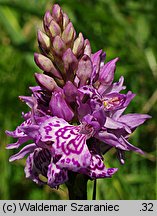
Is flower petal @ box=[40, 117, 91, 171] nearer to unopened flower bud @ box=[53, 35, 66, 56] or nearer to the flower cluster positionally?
the flower cluster

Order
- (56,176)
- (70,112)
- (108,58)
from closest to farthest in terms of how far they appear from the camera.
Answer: (56,176)
(70,112)
(108,58)

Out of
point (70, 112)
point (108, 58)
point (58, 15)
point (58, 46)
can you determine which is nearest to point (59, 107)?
point (70, 112)

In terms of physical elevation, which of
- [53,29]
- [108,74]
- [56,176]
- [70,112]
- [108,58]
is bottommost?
[56,176]

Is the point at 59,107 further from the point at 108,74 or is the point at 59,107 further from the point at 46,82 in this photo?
the point at 108,74

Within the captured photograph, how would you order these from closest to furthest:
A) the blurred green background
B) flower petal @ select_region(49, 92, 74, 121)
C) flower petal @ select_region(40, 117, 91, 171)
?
flower petal @ select_region(40, 117, 91, 171) → flower petal @ select_region(49, 92, 74, 121) → the blurred green background

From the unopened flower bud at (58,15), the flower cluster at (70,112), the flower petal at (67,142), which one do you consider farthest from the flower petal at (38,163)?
the unopened flower bud at (58,15)

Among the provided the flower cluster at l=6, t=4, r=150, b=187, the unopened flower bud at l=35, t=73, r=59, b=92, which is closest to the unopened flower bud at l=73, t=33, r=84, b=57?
the flower cluster at l=6, t=4, r=150, b=187
